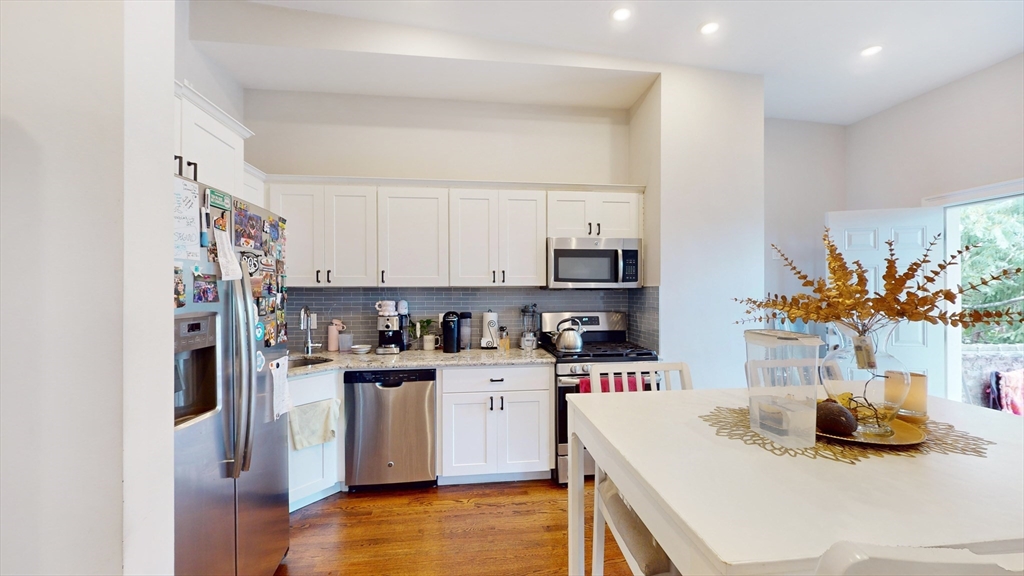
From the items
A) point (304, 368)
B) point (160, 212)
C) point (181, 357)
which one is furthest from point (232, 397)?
point (160, 212)

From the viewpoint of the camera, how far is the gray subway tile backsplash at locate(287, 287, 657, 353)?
2.99 meters

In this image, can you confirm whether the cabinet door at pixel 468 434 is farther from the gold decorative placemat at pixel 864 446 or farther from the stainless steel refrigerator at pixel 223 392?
the gold decorative placemat at pixel 864 446

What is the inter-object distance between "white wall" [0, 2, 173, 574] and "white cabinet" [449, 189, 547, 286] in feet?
7.53

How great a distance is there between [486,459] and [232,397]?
1.65 meters

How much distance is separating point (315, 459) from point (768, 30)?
153 inches

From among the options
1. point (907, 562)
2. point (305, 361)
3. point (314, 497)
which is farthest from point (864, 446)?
point (305, 361)

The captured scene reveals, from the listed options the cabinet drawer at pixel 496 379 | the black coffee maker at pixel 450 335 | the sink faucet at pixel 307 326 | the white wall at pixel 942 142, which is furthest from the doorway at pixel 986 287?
the sink faucet at pixel 307 326

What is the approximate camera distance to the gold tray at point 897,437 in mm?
997

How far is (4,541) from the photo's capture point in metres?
0.55

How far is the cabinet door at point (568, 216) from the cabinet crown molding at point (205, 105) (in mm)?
1988

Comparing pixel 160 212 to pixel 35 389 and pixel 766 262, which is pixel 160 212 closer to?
pixel 35 389

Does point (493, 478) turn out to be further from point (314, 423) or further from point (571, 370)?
point (314, 423)

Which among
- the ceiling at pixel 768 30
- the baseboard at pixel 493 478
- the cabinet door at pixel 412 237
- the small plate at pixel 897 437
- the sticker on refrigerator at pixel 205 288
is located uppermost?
the ceiling at pixel 768 30

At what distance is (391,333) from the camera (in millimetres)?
2871
